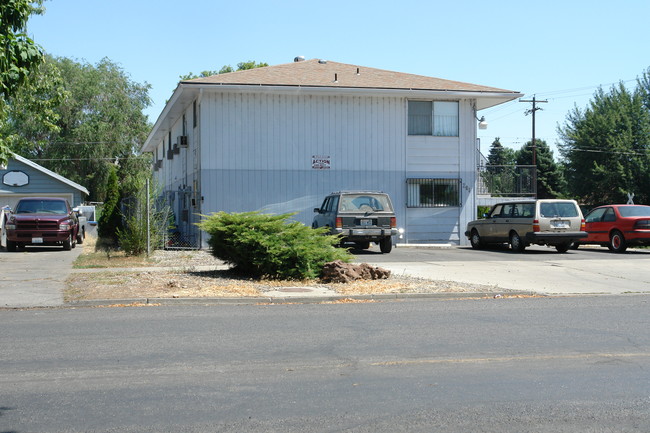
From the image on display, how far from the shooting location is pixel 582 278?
1472cm

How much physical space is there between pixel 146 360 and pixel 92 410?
1641mm

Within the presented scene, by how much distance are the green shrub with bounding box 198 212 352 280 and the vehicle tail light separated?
12384 millimetres

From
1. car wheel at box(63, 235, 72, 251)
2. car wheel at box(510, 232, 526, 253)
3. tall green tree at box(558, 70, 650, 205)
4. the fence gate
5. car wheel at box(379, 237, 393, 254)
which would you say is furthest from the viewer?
tall green tree at box(558, 70, 650, 205)

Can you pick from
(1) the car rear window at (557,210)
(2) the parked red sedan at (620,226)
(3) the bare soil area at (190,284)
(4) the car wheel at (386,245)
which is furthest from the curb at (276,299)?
(2) the parked red sedan at (620,226)

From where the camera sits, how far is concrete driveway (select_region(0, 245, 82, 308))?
1112cm

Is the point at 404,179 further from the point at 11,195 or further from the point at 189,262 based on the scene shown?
the point at 11,195

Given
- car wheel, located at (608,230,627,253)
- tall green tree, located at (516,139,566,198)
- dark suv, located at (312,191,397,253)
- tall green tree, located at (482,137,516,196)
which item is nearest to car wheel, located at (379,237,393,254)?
dark suv, located at (312,191,397,253)

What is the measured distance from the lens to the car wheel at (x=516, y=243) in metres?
21.6

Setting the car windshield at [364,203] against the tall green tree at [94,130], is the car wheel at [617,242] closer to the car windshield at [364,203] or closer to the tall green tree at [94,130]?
the car windshield at [364,203]

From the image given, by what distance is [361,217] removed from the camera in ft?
65.2

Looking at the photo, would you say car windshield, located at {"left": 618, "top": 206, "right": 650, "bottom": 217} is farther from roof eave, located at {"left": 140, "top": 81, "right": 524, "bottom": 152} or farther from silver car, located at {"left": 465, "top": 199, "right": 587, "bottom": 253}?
roof eave, located at {"left": 140, "top": 81, "right": 524, "bottom": 152}

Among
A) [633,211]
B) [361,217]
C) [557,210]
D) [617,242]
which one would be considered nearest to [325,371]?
[361,217]

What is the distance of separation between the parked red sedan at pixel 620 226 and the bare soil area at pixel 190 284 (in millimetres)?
10985

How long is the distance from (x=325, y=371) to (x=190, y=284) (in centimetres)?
681
